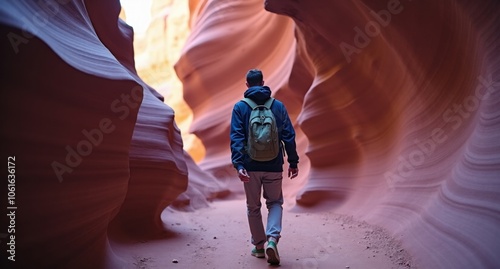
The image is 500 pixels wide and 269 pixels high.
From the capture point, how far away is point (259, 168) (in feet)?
9.72

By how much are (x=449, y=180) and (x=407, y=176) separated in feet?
3.29

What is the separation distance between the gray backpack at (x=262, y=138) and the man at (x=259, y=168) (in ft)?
0.25

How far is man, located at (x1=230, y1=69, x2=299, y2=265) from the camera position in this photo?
9.53 feet

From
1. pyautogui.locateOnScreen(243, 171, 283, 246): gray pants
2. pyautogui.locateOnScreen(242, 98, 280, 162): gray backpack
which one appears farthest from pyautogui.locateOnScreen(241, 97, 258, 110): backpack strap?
pyautogui.locateOnScreen(243, 171, 283, 246): gray pants

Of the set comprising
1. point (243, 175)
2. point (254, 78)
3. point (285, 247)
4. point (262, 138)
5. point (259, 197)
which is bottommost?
point (285, 247)

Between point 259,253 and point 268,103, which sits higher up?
point 268,103

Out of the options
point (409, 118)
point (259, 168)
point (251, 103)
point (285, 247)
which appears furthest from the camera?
point (409, 118)

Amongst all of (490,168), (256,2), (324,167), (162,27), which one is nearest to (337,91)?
(324,167)

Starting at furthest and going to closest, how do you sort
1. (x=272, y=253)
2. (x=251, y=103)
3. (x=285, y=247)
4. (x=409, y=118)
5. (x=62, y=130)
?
(x=409, y=118), (x=285, y=247), (x=251, y=103), (x=272, y=253), (x=62, y=130)

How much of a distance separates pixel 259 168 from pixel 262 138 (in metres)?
0.24

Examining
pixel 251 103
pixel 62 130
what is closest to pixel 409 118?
pixel 251 103

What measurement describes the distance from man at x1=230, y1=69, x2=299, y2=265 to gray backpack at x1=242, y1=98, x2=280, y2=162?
0.25ft

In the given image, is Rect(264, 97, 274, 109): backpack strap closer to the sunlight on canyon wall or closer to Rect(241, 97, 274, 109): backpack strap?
Rect(241, 97, 274, 109): backpack strap

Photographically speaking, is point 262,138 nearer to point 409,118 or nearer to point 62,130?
point 62,130
